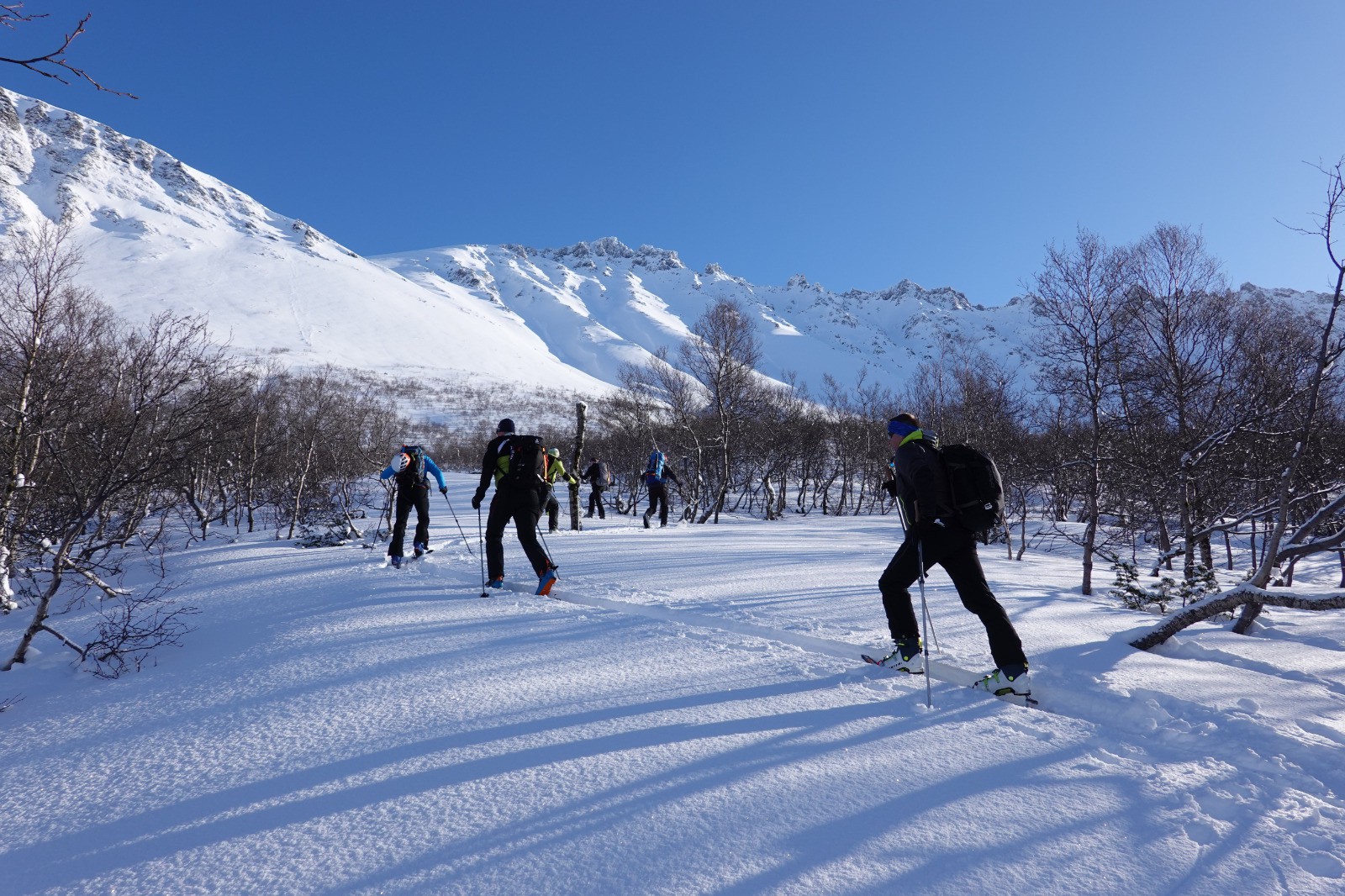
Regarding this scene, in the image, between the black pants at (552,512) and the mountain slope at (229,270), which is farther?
the mountain slope at (229,270)

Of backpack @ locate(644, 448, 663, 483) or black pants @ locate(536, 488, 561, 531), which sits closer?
black pants @ locate(536, 488, 561, 531)

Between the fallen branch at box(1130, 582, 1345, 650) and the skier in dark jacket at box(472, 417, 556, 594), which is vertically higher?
the skier in dark jacket at box(472, 417, 556, 594)

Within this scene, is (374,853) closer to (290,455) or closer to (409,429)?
(290,455)

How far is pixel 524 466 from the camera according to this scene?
6.50 metres

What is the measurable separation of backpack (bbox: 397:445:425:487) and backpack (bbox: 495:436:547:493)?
90.0 inches

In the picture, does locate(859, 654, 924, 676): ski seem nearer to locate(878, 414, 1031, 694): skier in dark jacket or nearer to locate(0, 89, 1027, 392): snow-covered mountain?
locate(878, 414, 1031, 694): skier in dark jacket

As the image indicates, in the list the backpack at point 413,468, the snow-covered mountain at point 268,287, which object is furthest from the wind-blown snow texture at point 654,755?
the snow-covered mountain at point 268,287

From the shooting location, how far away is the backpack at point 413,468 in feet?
26.8

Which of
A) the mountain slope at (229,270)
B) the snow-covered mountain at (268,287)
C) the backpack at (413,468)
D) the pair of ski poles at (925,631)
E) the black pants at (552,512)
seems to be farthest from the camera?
the snow-covered mountain at (268,287)

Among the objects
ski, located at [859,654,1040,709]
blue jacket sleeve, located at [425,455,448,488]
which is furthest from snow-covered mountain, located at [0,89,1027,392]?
ski, located at [859,654,1040,709]

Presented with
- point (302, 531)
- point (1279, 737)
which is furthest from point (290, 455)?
point (1279, 737)

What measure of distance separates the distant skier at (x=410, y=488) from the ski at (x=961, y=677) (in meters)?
6.12

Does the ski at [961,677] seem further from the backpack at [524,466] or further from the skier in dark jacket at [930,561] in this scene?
the backpack at [524,466]

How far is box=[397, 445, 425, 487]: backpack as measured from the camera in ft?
26.8
